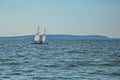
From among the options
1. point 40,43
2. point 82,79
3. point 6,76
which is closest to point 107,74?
point 82,79

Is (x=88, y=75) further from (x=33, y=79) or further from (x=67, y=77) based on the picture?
(x=33, y=79)

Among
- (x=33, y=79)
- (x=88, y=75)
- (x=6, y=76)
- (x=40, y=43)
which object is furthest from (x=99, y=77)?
(x=40, y=43)

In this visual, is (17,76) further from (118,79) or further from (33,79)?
(118,79)

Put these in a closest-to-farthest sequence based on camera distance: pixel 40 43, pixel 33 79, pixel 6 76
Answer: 1. pixel 33 79
2. pixel 6 76
3. pixel 40 43

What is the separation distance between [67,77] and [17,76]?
14.7 feet

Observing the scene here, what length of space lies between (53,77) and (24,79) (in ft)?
8.62

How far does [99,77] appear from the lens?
31375 mm

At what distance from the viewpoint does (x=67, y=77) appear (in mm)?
31234

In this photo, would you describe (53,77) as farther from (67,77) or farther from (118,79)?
(118,79)

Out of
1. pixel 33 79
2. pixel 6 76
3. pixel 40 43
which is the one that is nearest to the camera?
pixel 33 79

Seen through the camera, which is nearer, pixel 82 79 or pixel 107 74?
pixel 82 79

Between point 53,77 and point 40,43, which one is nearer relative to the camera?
Answer: point 53,77

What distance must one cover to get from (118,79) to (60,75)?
5.35m

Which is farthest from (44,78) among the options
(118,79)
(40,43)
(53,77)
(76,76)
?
(40,43)
